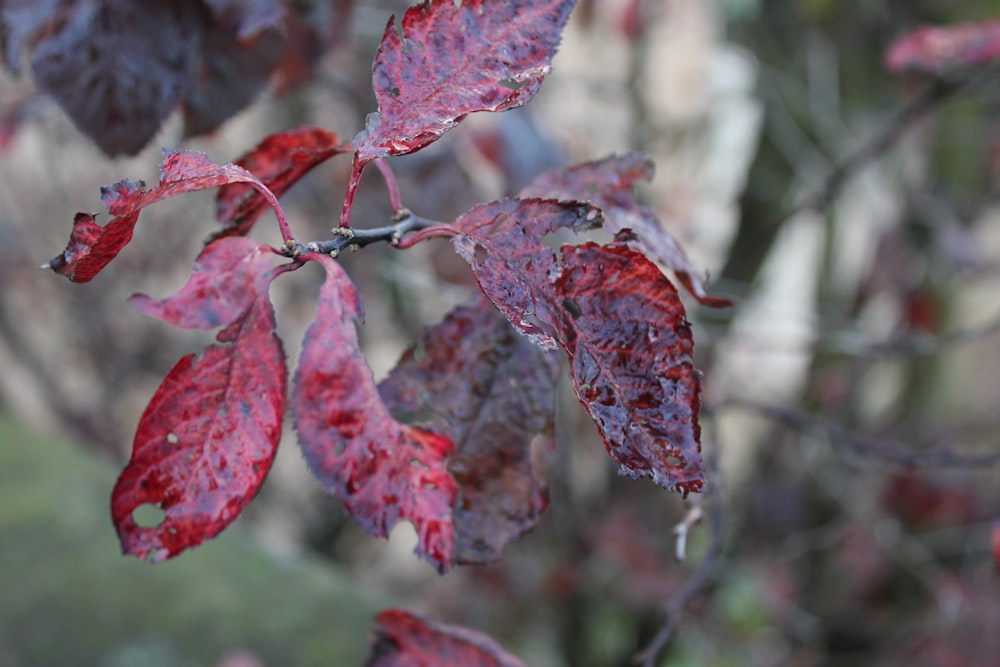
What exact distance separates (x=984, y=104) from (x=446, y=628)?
209cm

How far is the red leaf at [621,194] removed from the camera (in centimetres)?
65

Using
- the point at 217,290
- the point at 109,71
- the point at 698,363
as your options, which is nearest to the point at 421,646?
the point at 217,290

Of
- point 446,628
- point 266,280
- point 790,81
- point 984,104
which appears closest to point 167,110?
point 266,280

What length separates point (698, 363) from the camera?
2.12m

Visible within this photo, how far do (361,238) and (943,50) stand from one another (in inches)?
45.6

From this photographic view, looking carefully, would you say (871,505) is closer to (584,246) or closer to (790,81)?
(790,81)

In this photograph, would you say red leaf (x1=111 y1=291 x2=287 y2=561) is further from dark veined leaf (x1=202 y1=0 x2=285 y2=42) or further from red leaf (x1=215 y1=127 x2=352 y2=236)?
dark veined leaf (x1=202 y1=0 x2=285 y2=42)

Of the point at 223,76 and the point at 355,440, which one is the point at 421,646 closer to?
the point at 355,440

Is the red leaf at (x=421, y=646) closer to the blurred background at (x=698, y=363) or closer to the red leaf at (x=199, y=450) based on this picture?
the red leaf at (x=199, y=450)

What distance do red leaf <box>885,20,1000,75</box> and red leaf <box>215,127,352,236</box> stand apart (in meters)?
1.03

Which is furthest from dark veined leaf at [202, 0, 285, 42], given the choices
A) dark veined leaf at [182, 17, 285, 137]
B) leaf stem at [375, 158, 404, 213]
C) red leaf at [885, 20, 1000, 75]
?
red leaf at [885, 20, 1000, 75]

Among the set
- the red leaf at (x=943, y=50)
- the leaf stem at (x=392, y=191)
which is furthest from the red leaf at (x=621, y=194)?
the red leaf at (x=943, y=50)

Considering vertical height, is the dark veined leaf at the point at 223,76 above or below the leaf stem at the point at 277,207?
below

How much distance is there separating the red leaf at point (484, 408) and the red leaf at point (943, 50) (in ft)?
3.22
